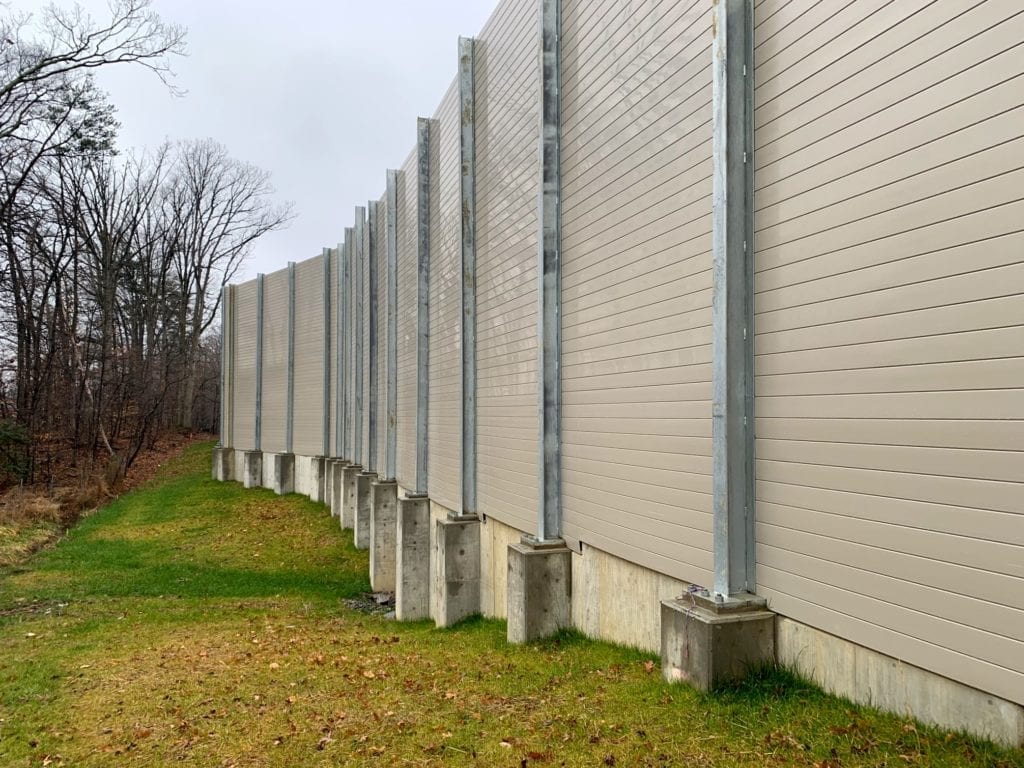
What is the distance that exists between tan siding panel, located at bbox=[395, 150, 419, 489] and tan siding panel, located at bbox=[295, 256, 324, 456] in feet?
28.8

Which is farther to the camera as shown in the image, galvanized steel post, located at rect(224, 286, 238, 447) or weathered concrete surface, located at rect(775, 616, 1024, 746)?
galvanized steel post, located at rect(224, 286, 238, 447)

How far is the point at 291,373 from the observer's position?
25453 mm

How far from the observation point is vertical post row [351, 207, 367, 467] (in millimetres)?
19266

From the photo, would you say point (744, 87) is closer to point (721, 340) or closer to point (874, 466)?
point (721, 340)

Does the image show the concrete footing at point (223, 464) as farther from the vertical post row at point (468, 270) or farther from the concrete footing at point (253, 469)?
the vertical post row at point (468, 270)

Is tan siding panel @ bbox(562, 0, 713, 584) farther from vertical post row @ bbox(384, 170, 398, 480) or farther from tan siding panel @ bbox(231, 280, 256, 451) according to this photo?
tan siding panel @ bbox(231, 280, 256, 451)

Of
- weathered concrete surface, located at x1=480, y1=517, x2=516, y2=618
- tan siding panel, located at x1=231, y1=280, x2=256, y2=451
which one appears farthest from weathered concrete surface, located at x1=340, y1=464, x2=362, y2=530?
tan siding panel, located at x1=231, y1=280, x2=256, y2=451

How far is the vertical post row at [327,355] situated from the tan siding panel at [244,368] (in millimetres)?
5541

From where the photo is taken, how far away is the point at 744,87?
4.95m

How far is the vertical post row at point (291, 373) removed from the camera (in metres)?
25.0

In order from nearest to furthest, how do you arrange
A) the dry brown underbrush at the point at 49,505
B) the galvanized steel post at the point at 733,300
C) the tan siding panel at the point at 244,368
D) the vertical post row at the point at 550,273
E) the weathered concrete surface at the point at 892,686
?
the weathered concrete surface at the point at 892,686 < the galvanized steel post at the point at 733,300 < the vertical post row at the point at 550,273 < the dry brown underbrush at the point at 49,505 < the tan siding panel at the point at 244,368

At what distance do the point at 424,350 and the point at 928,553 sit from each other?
9931mm

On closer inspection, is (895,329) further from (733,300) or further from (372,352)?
(372,352)

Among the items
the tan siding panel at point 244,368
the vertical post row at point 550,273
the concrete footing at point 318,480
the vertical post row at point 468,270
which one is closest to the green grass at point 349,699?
the vertical post row at point 550,273
